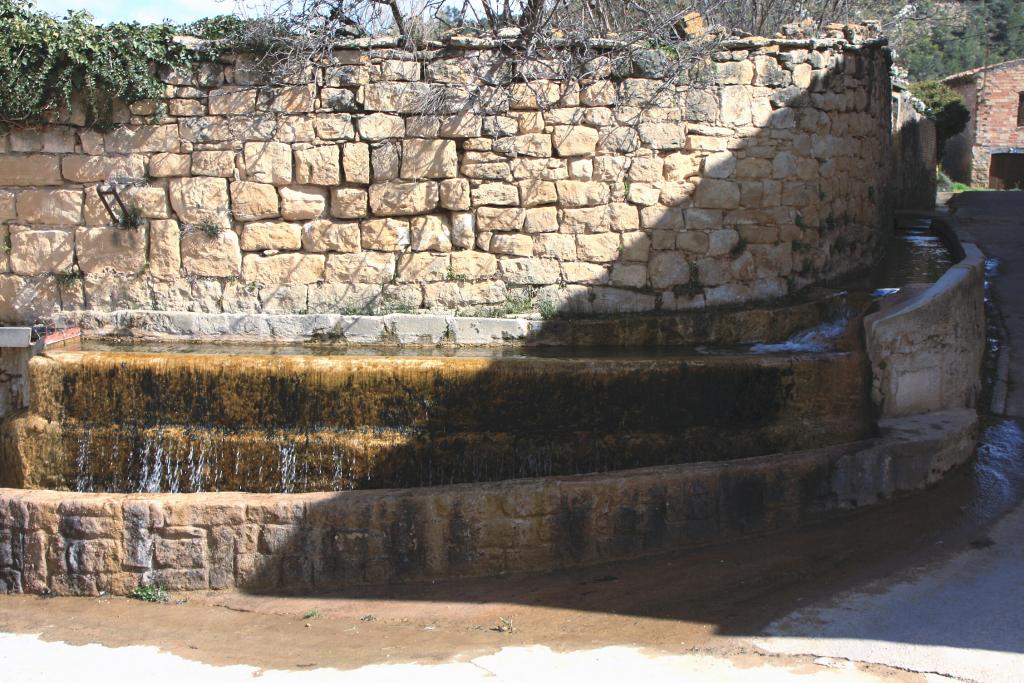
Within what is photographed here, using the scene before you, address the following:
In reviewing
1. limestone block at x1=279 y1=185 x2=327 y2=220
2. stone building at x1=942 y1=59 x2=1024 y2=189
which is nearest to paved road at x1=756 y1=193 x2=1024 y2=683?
limestone block at x1=279 y1=185 x2=327 y2=220

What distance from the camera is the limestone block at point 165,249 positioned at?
7.36 metres

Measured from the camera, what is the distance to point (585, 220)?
285 inches

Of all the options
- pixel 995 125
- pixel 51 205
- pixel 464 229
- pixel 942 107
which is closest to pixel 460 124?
pixel 464 229

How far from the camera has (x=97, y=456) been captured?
6152 mm

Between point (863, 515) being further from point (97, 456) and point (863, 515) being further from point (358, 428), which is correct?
point (97, 456)

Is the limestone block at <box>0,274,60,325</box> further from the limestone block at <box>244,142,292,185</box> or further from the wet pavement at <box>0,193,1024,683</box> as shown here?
the wet pavement at <box>0,193,1024,683</box>

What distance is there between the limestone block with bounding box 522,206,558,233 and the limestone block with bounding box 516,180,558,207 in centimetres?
7

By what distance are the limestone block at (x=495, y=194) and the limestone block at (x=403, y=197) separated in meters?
0.30

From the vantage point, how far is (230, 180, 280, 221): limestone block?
23.8ft

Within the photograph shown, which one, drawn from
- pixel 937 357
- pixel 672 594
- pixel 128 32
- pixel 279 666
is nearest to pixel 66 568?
pixel 279 666

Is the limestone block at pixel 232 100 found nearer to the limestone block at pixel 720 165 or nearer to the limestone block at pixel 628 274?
the limestone block at pixel 628 274

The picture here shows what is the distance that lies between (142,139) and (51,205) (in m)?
0.88

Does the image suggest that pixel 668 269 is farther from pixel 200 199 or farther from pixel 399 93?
pixel 200 199

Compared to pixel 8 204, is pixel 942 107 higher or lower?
higher
